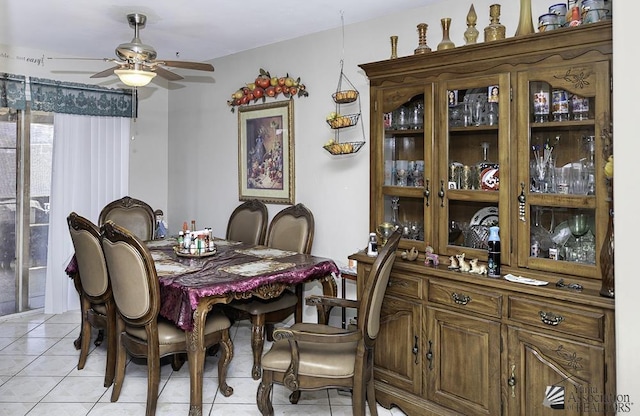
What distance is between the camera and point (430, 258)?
2553mm

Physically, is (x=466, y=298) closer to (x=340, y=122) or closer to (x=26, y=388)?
(x=340, y=122)

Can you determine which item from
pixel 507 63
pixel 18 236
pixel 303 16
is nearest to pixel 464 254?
pixel 507 63

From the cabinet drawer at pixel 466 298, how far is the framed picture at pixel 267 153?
1906 mm

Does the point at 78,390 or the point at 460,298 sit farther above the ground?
the point at 460,298

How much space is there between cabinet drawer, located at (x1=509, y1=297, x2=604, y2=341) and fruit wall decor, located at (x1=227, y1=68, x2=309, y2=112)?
2514 mm

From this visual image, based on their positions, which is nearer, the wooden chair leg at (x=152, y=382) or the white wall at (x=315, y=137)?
the white wall at (x=315, y=137)

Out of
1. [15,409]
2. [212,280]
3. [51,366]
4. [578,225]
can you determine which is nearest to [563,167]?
[578,225]

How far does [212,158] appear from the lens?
4.89 metres

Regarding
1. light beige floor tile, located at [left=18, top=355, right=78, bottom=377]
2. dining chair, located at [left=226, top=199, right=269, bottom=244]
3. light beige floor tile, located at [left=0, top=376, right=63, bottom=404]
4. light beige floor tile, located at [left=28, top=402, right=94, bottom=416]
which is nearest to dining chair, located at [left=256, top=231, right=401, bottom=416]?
light beige floor tile, located at [left=28, top=402, right=94, bottom=416]

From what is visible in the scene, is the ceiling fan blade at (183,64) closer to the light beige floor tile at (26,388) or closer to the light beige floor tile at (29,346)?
the light beige floor tile at (26,388)

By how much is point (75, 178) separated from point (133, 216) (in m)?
0.95

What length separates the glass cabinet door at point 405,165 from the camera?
2629 millimetres

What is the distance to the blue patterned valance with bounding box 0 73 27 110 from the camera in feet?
13.5

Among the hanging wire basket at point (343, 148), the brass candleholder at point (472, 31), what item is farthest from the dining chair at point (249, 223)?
the brass candleholder at point (472, 31)
